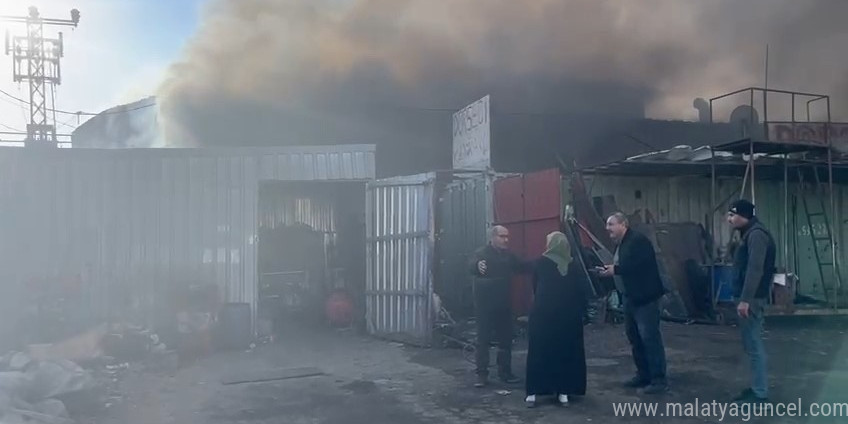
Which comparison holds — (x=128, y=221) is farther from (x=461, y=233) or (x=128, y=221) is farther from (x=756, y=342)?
(x=756, y=342)

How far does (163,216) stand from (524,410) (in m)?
6.03

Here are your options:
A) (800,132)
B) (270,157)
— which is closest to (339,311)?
(270,157)

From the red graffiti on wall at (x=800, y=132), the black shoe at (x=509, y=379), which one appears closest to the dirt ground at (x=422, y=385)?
the black shoe at (x=509, y=379)

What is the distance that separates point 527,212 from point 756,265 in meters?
5.28

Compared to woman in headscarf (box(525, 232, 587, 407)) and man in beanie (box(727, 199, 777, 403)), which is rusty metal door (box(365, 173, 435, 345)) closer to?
woman in headscarf (box(525, 232, 587, 407))

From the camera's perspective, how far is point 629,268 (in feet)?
19.1

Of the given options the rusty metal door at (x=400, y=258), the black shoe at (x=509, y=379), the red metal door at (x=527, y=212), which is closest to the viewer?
the black shoe at (x=509, y=379)

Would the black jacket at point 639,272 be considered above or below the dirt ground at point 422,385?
above

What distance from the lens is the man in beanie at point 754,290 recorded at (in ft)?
17.4

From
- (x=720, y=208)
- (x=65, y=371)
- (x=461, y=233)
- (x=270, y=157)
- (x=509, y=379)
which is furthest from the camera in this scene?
(x=720, y=208)

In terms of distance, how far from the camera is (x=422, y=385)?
6.64 m

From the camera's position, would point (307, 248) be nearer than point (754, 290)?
No

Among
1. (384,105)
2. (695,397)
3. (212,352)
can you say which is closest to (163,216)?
(212,352)

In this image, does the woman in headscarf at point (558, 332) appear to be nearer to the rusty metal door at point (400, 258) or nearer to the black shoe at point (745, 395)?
the black shoe at point (745, 395)
